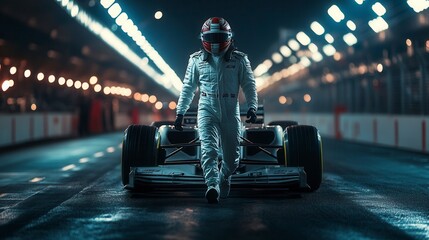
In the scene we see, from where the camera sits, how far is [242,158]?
37.5ft

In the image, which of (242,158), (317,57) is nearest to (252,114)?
(242,158)

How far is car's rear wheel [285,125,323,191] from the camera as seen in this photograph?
1115 centimetres

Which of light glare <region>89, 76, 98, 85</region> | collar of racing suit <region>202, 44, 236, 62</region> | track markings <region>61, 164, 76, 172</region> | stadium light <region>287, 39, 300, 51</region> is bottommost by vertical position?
track markings <region>61, 164, 76, 172</region>

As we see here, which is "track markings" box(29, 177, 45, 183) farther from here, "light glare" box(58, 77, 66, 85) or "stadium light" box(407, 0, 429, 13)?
"light glare" box(58, 77, 66, 85)

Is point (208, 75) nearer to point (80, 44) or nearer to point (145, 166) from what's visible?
point (145, 166)

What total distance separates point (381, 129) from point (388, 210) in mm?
20692

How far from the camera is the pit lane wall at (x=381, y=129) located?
82.5 ft

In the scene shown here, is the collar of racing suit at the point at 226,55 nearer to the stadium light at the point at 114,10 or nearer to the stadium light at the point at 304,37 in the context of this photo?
the stadium light at the point at 114,10

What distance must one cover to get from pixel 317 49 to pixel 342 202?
40.0 metres

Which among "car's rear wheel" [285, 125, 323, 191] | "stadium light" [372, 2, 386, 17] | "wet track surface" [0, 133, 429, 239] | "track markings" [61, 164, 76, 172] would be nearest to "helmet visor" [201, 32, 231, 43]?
"car's rear wheel" [285, 125, 323, 191]

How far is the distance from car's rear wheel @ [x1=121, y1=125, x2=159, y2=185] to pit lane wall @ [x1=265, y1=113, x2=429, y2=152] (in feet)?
47.5

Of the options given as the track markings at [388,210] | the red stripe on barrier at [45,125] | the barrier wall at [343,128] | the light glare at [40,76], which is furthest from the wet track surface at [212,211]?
the light glare at [40,76]

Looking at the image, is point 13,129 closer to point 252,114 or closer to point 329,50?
point 252,114

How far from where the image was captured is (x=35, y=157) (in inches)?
874
